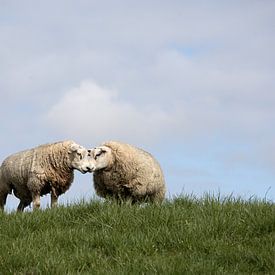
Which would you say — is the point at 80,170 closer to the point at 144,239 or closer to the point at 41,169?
the point at 41,169

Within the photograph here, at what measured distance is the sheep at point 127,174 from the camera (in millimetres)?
13906

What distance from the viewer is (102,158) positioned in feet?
46.6

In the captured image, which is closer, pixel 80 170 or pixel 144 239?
pixel 144 239

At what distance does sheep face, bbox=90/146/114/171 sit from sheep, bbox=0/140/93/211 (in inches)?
9.8

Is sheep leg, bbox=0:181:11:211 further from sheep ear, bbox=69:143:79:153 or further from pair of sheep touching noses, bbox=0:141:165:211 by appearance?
sheep ear, bbox=69:143:79:153

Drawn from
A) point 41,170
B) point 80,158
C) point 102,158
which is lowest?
point 41,170

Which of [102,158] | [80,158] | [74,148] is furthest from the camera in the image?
[74,148]

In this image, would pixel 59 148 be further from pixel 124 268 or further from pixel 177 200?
pixel 124 268

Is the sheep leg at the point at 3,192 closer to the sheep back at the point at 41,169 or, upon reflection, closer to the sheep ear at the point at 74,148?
the sheep back at the point at 41,169

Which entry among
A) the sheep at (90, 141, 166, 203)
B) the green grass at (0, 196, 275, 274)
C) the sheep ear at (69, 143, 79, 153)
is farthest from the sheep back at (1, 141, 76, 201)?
the green grass at (0, 196, 275, 274)

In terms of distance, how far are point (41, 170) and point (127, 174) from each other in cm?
213

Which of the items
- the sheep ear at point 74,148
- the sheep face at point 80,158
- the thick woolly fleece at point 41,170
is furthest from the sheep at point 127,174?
the thick woolly fleece at point 41,170

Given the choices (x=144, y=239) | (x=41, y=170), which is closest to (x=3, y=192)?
(x=41, y=170)

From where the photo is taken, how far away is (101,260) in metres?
7.15
